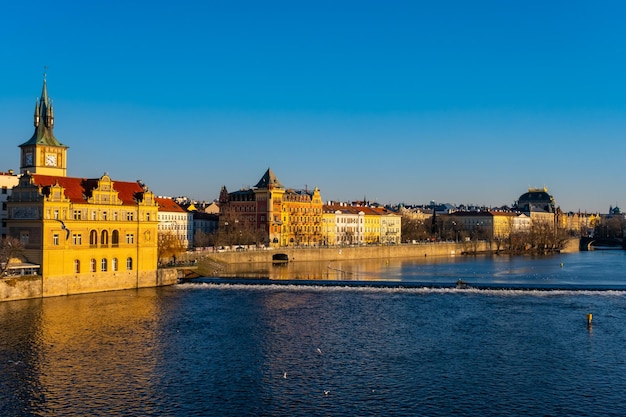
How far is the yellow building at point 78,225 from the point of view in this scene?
2202 inches

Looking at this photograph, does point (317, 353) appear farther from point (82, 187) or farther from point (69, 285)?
point (82, 187)

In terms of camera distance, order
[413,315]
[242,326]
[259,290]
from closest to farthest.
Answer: [242,326], [413,315], [259,290]

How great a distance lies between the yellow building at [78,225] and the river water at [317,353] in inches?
114

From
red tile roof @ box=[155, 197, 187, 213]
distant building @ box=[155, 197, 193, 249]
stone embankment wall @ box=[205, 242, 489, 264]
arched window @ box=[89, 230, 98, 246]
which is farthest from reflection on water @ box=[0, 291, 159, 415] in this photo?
red tile roof @ box=[155, 197, 187, 213]

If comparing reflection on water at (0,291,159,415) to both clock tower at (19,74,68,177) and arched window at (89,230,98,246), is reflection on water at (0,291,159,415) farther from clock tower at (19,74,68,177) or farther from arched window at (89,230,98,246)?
clock tower at (19,74,68,177)

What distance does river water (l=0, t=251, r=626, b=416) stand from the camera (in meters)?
28.1

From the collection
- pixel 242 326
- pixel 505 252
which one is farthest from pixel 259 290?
pixel 505 252

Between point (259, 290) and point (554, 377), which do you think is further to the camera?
point (259, 290)

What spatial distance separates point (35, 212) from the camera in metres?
56.3

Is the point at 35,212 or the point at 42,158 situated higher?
the point at 42,158

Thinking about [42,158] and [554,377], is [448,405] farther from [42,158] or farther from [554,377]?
[42,158]

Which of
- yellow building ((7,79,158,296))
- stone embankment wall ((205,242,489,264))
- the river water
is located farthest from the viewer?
stone embankment wall ((205,242,489,264))

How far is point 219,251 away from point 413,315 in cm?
4630

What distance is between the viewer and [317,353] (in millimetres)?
36125
